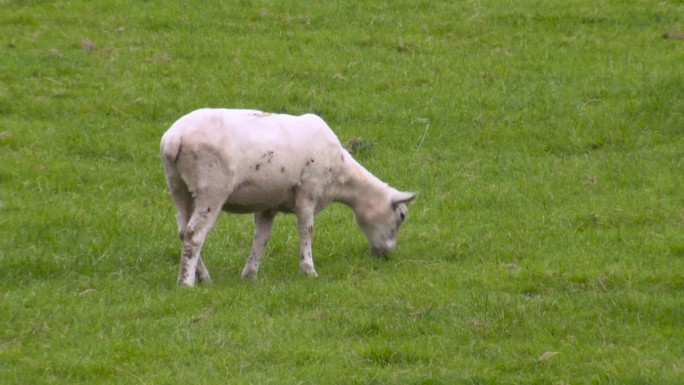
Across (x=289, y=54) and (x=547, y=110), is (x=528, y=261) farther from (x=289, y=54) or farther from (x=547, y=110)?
(x=289, y=54)

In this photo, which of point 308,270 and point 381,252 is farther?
point 381,252

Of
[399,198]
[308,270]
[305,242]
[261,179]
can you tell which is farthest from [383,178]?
[261,179]

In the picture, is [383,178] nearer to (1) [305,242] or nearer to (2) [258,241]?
(1) [305,242]

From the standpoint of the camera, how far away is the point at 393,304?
394 inches

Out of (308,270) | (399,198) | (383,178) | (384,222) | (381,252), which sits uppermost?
(399,198)

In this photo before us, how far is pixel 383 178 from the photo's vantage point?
588 inches

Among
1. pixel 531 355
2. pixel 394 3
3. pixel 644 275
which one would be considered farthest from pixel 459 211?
pixel 394 3

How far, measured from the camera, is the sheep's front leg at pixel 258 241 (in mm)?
11383

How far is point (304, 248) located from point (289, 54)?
8034 mm

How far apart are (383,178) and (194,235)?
186 inches

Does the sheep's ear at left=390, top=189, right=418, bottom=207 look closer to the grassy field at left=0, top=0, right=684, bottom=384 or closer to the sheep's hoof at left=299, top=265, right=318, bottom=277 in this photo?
the grassy field at left=0, top=0, right=684, bottom=384

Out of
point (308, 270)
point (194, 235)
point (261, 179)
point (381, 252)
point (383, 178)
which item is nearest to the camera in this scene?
point (194, 235)

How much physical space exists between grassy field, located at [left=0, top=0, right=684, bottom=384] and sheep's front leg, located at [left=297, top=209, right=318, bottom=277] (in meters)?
0.12

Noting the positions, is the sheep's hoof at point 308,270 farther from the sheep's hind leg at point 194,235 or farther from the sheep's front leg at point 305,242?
the sheep's hind leg at point 194,235
